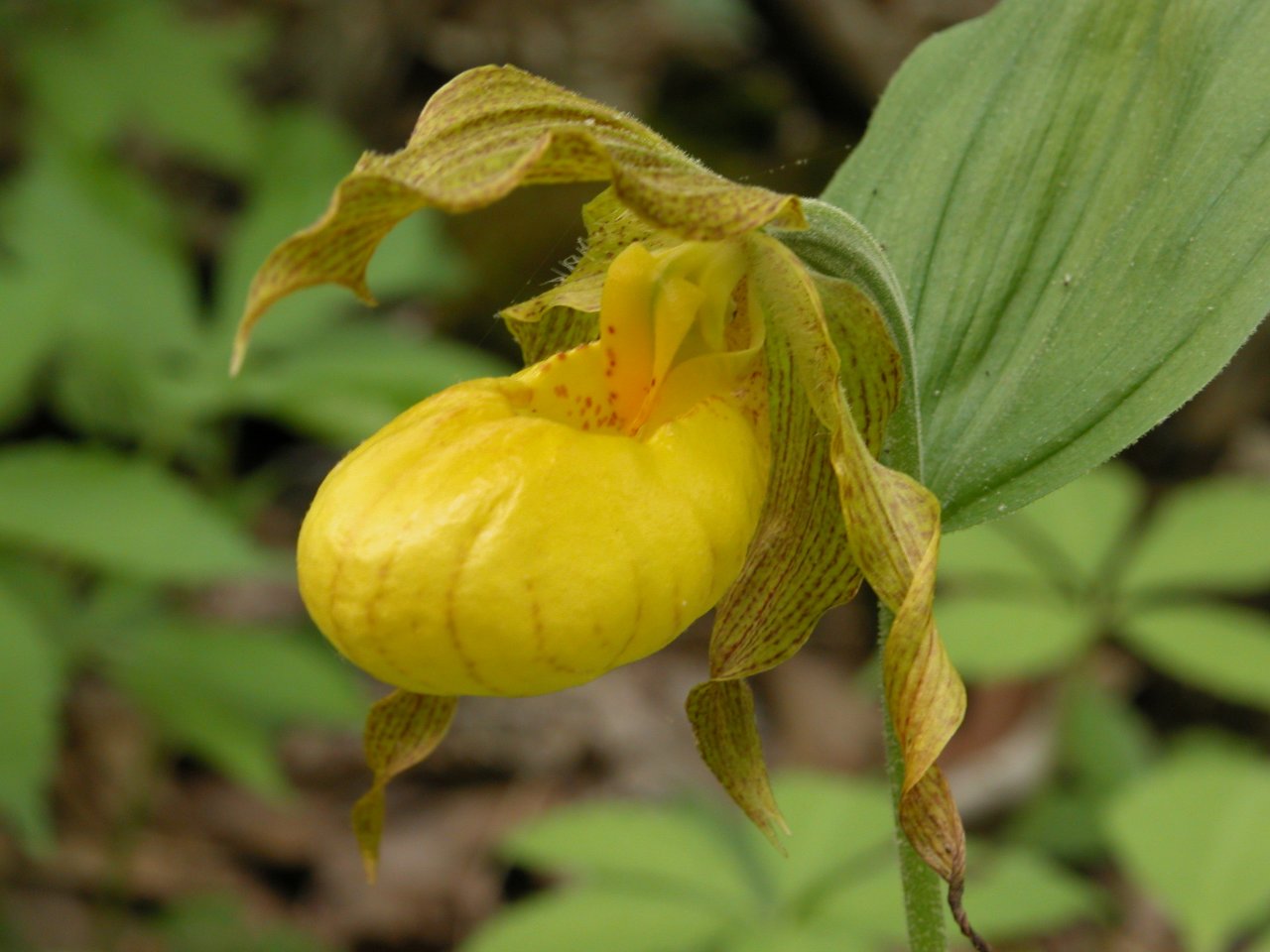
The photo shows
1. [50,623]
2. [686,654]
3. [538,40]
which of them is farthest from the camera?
[538,40]

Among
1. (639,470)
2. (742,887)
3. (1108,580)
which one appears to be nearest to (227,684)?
(742,887)

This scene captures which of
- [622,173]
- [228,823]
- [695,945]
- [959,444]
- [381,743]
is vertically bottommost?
[228,823]

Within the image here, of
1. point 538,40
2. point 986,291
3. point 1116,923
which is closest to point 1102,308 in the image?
point 986,291

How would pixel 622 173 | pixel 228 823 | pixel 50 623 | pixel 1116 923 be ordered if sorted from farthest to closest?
pixel 228 823, pixel 1116 923, pixel 50 623, pixel 622 173

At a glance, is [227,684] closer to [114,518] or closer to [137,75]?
[114,518]

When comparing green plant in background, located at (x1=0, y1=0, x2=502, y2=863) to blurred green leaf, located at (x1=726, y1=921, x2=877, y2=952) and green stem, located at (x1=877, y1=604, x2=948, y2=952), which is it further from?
green stem, located at (x1=877, y1=604, x2=948, y2=952)

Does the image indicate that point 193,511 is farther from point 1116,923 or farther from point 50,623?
point 1116,923

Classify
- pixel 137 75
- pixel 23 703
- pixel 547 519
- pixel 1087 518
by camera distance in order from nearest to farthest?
pixel 547 519
pixel 23 703
pixel 1087 518
pixel 137 75
